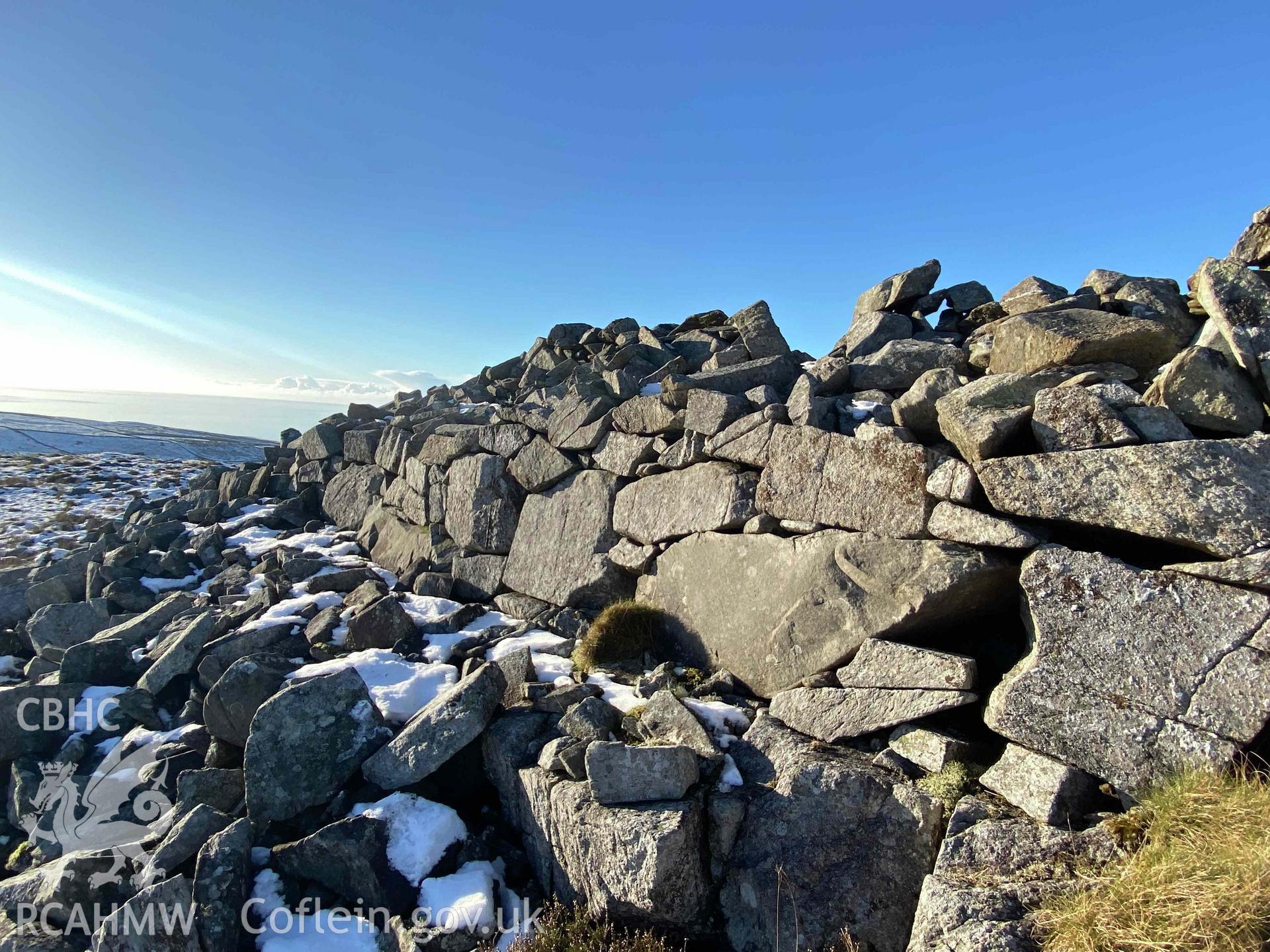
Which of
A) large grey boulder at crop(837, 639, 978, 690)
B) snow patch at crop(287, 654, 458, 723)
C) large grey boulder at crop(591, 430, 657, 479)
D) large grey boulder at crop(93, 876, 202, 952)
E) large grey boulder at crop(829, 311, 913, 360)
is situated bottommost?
large grey boulder at crop(93, 876, 202, 952)

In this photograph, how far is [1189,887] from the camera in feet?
12.5

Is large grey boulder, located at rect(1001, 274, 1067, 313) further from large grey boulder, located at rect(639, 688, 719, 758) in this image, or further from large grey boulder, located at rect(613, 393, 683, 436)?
large grey boulder, located at rect(639, 688, 719, 758)

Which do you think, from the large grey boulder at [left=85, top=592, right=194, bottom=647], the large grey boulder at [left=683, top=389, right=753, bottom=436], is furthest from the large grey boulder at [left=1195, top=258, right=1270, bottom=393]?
the large grey boulder at [left=85, top=592, right=194, bottom=647]

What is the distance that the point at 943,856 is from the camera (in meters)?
4.80

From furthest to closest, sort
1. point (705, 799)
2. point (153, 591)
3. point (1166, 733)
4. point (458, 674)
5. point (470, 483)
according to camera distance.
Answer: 1. point (153, 591)
2. point (470, 483)
3. point (458, 674)
4. point (705, 799)
5. point (1166, 733)

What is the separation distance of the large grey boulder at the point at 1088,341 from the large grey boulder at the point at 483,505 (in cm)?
771

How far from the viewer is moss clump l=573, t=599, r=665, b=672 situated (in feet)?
27.0

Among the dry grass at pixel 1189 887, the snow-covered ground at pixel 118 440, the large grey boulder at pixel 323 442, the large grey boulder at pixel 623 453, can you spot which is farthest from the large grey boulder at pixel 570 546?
the snow-covered ground at pixel 118 440

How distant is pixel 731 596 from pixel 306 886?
4968 mm

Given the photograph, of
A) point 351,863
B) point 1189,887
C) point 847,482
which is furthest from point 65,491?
point 1189,887

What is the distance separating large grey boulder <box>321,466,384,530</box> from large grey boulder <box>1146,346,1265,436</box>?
13.4 m

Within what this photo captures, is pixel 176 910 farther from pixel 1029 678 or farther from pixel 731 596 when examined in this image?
pixel 1029 678

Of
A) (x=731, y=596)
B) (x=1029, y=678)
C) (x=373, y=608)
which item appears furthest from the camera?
(x=373, y=608)

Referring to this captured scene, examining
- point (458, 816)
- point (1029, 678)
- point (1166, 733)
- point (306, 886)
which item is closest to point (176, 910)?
point (306, 886)
